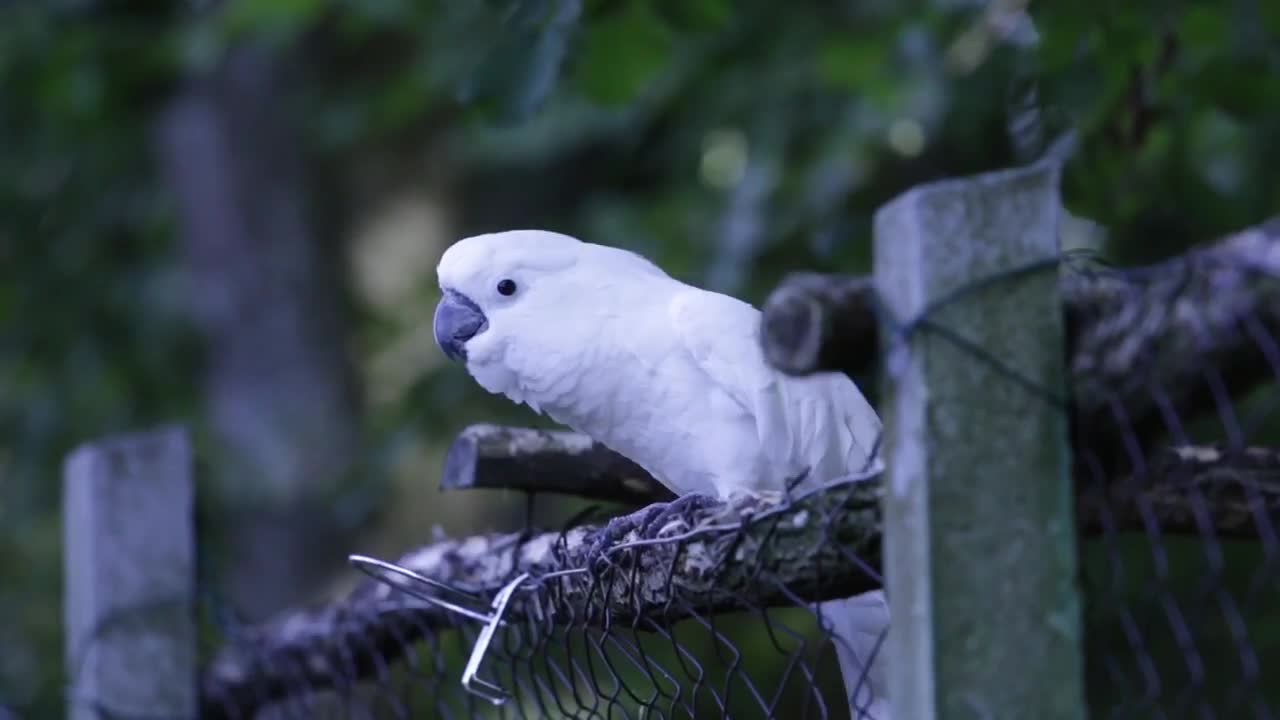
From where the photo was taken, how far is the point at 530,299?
1.87m

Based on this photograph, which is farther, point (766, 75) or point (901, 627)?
point (766, 75)

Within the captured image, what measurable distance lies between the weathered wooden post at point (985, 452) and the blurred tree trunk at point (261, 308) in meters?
4.19

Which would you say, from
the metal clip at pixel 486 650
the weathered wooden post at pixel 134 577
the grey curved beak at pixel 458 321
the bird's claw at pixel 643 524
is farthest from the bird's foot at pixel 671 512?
the weathered wooden post at pixel 134 577

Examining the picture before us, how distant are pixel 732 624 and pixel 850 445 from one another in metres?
1.98

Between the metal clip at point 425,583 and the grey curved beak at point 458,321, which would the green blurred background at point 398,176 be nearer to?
the grey curved beak at point 458,321

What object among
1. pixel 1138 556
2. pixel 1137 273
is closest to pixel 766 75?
pixel 1138 556

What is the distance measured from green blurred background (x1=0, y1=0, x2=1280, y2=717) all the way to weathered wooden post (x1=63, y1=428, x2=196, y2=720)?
0.09 meters

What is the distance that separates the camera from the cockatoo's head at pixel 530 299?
184 cm

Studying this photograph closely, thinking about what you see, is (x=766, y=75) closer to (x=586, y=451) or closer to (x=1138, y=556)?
(x=1138, y=556)

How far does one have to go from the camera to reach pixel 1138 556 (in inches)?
113

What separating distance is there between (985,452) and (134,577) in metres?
1.88

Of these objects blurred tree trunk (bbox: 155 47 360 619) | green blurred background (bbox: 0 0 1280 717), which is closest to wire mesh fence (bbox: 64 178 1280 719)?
green blurred background (bbox: 0 0 1280 717)

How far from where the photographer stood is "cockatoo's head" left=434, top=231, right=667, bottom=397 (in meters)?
1.84

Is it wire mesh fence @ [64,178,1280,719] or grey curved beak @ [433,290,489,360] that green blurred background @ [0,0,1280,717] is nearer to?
grey curved beak @ [433,290,489,360]
